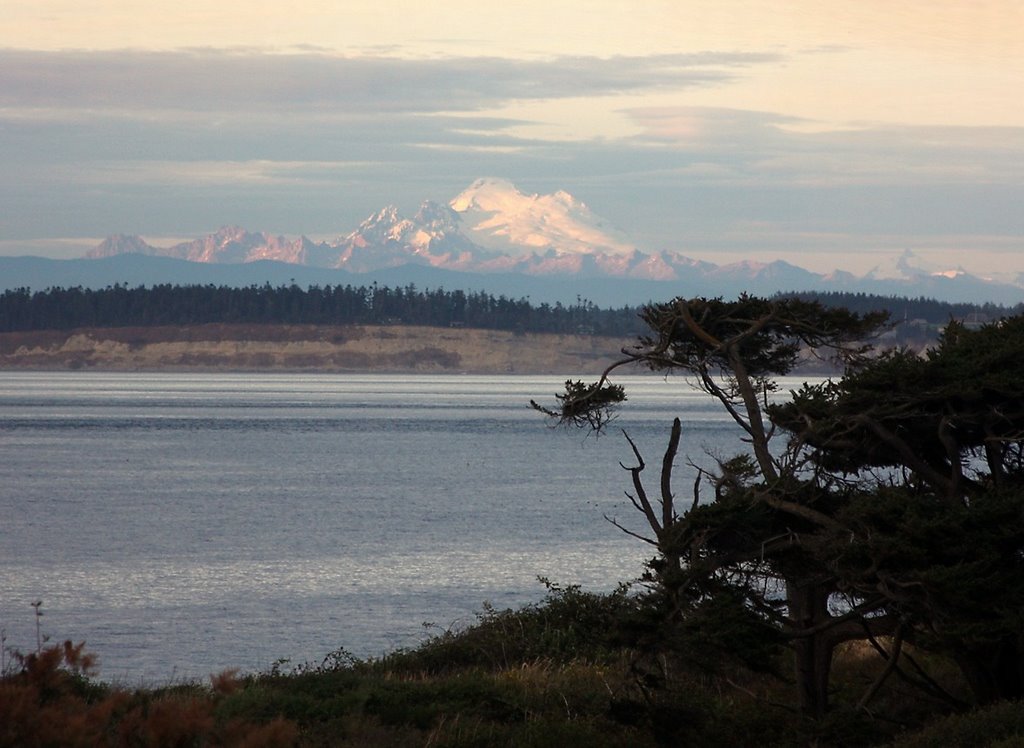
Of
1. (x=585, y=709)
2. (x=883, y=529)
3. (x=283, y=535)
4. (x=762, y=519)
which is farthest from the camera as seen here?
(x=283, y=535)

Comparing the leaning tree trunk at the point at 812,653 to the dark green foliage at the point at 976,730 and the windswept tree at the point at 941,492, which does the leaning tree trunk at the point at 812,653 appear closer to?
the windswept tree at the point at 941,492

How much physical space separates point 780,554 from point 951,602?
214 cm

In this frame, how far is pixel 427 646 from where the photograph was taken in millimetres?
21828

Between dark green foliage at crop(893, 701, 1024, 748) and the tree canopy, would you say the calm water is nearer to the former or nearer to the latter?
the tree canopy

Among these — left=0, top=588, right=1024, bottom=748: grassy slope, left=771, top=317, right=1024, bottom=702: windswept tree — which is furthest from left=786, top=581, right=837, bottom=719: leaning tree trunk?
left=771, top=317, right=1024, bottom=702: windswept tree

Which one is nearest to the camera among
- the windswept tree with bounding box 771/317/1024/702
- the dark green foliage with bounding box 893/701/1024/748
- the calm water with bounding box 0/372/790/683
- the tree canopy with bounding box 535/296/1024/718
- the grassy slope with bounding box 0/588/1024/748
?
the dark green foliage with bounding box 893/701/1024/748

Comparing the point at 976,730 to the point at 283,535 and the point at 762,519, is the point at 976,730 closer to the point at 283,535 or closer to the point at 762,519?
the point at 762,519

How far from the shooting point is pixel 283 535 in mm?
49812

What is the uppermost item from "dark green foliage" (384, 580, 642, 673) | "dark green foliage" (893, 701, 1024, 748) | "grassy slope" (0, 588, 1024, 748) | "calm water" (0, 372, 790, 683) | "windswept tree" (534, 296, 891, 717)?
"windswept tree" (534, 296, 891, 717)

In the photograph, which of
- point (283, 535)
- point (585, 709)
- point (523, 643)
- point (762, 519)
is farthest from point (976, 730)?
point (283, 535)

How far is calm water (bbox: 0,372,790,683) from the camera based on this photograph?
102 feet

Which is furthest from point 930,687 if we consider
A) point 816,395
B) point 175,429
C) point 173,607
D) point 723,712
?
point 175,429

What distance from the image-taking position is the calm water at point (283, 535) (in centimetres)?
3123

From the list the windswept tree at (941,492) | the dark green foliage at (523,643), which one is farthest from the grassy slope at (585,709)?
the dark green foliage at (523,643)
